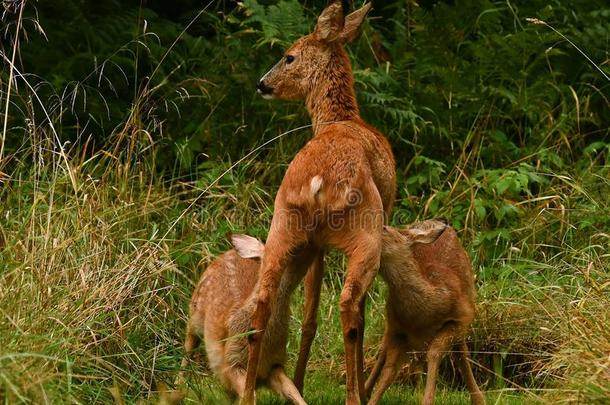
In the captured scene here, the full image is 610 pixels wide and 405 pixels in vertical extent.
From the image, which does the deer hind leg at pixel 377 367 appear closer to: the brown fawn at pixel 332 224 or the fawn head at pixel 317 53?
the brown fawn at pixel 332 224

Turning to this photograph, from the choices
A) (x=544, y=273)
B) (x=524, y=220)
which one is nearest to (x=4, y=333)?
(x=544, y=273)

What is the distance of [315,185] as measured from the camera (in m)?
6.69

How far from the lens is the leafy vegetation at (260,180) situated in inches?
256

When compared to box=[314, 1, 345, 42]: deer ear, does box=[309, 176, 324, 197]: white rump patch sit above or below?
below

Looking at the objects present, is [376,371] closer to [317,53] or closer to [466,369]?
[466,369]

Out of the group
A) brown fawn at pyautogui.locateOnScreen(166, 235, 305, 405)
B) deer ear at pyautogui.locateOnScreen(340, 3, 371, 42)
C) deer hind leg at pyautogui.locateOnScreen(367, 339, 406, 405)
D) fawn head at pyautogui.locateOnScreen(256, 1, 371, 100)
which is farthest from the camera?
deer ear at pyautogui.locateOnScreen(340, 3, 371, 42)

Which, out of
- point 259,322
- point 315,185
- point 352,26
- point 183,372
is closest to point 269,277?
point 259,322

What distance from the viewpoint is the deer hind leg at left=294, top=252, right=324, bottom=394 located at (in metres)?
7.49

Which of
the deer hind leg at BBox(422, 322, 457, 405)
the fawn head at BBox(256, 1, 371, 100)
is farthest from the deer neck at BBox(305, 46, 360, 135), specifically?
the deer hind leg at BBox(422, 322, 457, 405)

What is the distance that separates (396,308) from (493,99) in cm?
414

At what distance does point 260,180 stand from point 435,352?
11.1 feet

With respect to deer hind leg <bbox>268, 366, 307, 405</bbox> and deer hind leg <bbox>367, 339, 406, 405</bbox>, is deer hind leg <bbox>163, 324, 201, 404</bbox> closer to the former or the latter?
deer hind leg <bbox>268, 366, 307, 405</bbox>

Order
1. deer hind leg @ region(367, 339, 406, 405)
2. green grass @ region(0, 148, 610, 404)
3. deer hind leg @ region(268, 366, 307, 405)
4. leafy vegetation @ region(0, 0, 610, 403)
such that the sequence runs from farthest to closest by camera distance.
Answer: deer hind leg @ region(367, 339, 406, 405)
deer hind leg @ region(268, 366, 307, 405)
leafy vegetation @ region(0, 0, 610, 403)
green grass @ region(0, 148, 610, 404)

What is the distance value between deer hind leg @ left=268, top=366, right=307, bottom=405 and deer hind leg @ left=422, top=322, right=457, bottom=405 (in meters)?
0.82
